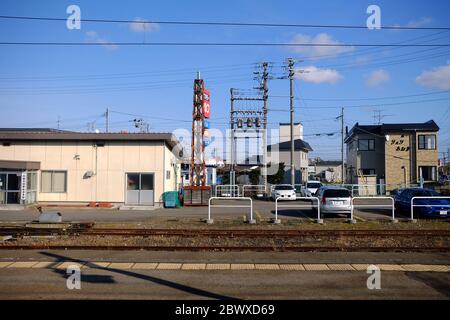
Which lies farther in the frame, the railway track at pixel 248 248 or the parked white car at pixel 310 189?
the parked white car at pixel 310 189

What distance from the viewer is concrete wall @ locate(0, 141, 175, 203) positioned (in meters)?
28.5

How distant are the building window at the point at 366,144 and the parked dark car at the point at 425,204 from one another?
864 inches

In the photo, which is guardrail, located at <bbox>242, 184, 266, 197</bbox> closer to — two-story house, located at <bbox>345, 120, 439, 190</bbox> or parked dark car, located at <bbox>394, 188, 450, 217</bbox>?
two-story house, located at <bbox>345, 120, 439, 190</bbox>

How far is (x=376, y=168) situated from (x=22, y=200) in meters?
34.4

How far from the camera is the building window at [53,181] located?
95.2 ft

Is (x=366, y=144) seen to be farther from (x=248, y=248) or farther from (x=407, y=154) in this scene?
(x=248, y=248)

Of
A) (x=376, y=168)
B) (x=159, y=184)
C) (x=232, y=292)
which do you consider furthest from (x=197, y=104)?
(x=232, y=292)

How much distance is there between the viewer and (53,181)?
29.1 m

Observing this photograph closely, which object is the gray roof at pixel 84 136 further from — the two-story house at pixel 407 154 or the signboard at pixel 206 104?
the two-story house at pixel 407 154

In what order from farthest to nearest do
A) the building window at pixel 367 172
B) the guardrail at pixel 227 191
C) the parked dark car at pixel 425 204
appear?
the building window at pixel 367 172
the guardrail at pixel 227 191
the parked dark car at pixel 425 204

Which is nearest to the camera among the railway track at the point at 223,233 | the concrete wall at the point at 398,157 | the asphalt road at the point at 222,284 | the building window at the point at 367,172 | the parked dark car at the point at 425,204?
the asphalt road at the point at 222,284

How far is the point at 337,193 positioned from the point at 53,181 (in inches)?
772

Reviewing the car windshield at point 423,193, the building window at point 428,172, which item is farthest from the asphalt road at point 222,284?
the building window at point 428,172
